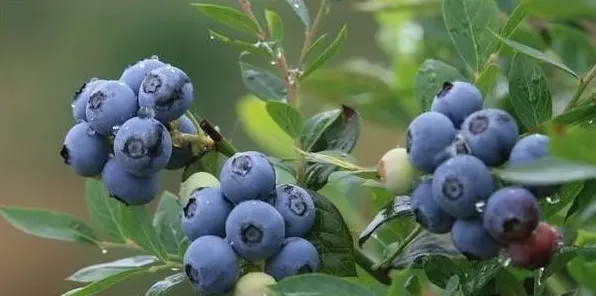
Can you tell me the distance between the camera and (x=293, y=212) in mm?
710

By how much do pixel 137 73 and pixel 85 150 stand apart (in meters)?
0.07

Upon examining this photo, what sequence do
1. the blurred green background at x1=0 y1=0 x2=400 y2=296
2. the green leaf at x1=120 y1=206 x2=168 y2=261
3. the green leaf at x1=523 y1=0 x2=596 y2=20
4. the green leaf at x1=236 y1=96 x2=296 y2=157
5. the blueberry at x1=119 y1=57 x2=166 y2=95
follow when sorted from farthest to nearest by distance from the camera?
the blurred green background at x1=0 y1=0 x2=400 y2=296 < the green leaf at x1=236 y1=96 x2=296 y2=157 < the green leaf at x1=120 y1=206 x2=168 y2=261 < the blueberry at x1=119 y1=57 x2=166 y2=95 < the green leaf at x1=523 y1=0 x2=596 y2=20

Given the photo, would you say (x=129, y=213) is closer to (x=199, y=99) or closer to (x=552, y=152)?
(x=552, y=152)

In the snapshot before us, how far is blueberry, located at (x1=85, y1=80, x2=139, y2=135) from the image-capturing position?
2.33ft

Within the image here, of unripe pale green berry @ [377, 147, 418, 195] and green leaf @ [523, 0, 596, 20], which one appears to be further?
unripe pale green berry @ [377, 147, 418, 195]

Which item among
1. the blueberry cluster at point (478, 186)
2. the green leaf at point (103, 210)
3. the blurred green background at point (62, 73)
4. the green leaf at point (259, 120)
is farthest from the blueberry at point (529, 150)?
the blurred green background at point (62, 73)

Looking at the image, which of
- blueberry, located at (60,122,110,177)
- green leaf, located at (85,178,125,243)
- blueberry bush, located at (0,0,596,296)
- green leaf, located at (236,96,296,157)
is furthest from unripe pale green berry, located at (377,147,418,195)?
green leaf, located at (236,96,296,157)

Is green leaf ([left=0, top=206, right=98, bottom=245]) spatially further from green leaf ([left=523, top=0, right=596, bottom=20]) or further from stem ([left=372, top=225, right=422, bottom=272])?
green leaf ([left=523, top=0, right=596, bottom=20])

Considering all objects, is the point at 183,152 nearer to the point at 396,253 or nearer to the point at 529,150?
the point at 396,253

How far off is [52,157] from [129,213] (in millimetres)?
4768

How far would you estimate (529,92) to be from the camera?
2.52 feet

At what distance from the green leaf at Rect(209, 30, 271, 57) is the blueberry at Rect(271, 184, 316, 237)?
0.51 feet

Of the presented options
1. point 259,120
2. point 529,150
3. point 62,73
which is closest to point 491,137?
point 529,150

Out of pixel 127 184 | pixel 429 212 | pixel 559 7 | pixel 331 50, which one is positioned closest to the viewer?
pixel 559 7
